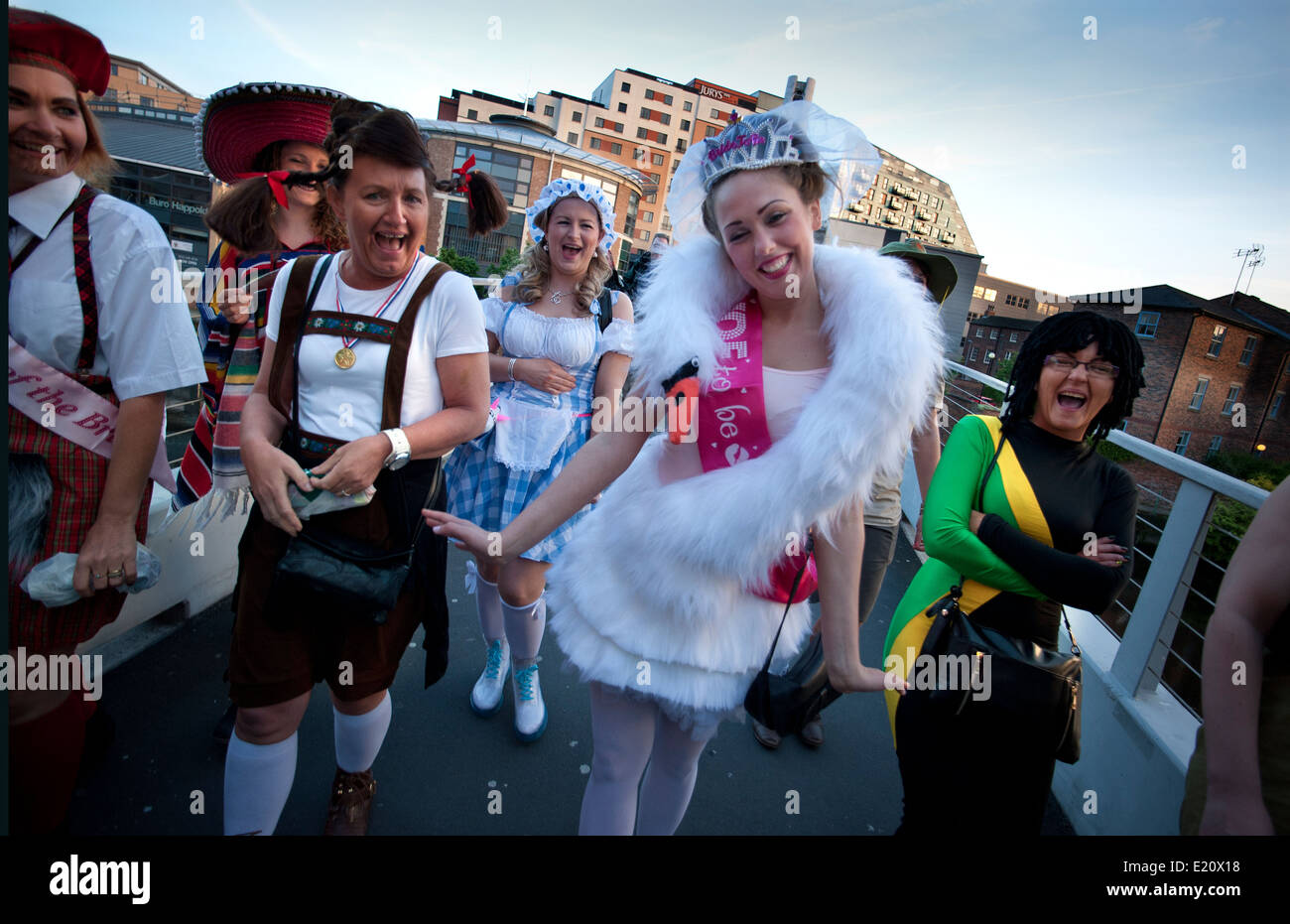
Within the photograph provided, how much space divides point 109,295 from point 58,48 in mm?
536

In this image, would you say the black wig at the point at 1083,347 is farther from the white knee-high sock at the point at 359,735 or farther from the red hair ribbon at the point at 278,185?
the red hair ribbon at the point at 278,185

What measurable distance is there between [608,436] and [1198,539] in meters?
2.27

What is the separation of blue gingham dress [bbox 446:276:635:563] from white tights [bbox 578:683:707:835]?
105cm

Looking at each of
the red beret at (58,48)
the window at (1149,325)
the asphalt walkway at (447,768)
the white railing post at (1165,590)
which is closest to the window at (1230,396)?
the window at (1149,325)

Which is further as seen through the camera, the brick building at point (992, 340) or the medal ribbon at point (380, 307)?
the brick building at point (992, 340)

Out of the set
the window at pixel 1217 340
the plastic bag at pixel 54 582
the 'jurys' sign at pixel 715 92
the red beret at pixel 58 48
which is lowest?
the plastic bag at pixel 54 582

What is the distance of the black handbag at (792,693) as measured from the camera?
1316 millimetres

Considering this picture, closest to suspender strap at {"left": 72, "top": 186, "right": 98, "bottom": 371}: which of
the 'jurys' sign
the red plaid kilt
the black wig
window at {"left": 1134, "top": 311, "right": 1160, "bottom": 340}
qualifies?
the red plaid kilt

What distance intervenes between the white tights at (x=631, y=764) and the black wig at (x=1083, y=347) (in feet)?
4.48

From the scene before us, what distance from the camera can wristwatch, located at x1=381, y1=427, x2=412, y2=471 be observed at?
5.18 ft

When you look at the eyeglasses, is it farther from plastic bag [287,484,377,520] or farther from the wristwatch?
plastic bag [287,484,377,520]

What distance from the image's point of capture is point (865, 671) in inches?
54.7

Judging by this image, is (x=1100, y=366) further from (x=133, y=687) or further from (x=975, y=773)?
(x=133, y=687)
